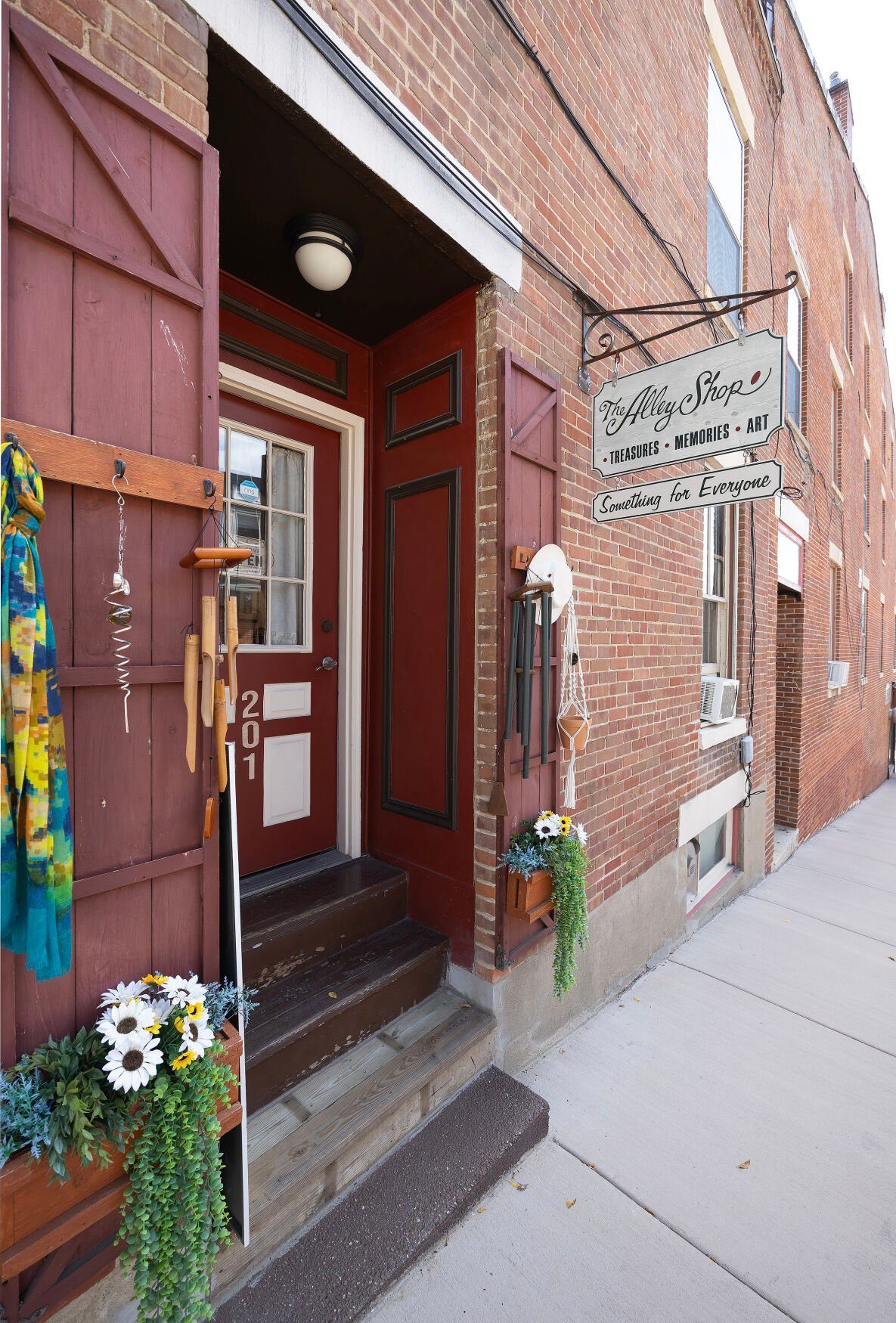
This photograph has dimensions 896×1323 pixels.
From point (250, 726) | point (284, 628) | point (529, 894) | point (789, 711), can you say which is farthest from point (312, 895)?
point (789, 711)

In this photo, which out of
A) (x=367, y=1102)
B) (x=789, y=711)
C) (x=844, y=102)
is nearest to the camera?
(x=367, y=1102)

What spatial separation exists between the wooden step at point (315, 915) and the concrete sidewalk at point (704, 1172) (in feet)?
3.41

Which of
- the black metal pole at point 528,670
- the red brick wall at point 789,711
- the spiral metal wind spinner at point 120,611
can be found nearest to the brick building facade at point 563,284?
the black metal pole at point 528,670

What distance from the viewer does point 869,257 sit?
36.1ft

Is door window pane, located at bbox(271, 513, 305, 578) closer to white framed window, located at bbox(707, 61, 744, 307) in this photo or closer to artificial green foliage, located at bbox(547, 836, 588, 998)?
artificial green foliage, located at bbox(547, 836, 588, 998)

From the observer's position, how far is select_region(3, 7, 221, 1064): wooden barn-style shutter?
4.37ft

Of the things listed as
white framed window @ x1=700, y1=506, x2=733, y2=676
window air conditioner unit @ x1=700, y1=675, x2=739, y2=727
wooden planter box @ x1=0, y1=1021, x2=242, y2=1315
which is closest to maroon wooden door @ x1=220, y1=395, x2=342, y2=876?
wooden planter box @ x1=0, y1=1021, x2=242, y2=1315

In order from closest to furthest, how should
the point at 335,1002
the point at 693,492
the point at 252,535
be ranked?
the point at 335,1002, the point at 693,492, the point at 252,535

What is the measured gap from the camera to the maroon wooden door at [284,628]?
111 inches

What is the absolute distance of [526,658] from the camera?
2.58m

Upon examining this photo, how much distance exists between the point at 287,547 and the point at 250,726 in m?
0.92

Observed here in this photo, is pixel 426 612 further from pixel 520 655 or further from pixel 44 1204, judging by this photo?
pixel 44 1204

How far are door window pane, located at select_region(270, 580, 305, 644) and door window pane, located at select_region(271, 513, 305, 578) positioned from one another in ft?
0.21

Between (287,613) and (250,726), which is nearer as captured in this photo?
(250,726)
